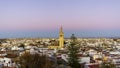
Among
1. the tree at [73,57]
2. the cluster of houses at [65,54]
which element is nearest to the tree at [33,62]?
the cluster of houses at [65,54]

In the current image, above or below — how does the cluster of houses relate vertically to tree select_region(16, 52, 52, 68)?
below

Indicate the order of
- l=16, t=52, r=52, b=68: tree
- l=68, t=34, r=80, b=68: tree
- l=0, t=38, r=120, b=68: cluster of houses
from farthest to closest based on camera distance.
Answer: l=0, t=38, r=120, b=68: cluster of houses
l=68, t=34, r=80, b=68: tree
l=16, t=52, r=52, b=68: tree

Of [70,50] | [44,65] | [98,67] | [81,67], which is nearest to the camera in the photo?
[44,65]

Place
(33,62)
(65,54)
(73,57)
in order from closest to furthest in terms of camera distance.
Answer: (33,62), (73,57), (65,54)

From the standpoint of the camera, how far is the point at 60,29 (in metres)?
64.0

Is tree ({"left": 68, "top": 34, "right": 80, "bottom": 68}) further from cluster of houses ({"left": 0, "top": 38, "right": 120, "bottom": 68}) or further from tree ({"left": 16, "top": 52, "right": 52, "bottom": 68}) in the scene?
tree ({"left": 16, "top": 52, "right": 52, "bottom": 68})

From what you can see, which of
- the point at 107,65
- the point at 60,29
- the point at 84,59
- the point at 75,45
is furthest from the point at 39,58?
the point at 60,29

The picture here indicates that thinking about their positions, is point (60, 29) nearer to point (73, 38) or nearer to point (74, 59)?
point (73, 38)

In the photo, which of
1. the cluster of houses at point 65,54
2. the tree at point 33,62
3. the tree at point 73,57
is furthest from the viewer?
the cluster of houses at point 65,54

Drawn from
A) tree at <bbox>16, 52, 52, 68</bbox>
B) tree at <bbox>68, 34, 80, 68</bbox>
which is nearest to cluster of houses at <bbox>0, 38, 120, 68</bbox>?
tree at <bbox>68, 34, 80, 68</bbox>

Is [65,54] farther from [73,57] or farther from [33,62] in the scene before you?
[33,62]

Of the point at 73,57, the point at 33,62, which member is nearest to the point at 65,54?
the point at 73,57

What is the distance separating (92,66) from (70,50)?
15.4 feet

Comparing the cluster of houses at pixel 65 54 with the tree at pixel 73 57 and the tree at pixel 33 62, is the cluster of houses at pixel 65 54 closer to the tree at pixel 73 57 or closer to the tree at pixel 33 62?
the tree at pixel 73 57
